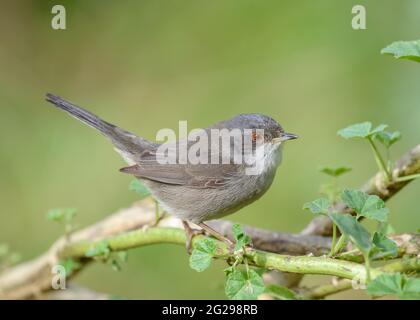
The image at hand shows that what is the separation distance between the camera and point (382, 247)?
74.6 inches

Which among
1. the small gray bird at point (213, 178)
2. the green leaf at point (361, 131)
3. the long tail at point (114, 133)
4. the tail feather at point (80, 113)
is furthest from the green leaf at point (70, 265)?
the green leaf at point (361, 131)

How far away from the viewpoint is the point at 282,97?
273 inches

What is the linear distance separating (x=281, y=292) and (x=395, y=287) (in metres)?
0.93

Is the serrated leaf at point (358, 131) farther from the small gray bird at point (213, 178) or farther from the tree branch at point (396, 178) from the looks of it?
the small gray bird at point (213, 178)

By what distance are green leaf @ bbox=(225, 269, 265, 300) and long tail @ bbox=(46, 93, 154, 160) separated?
6.88ft

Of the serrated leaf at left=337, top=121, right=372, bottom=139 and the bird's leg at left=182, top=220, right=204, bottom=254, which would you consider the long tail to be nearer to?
the bird's leg at left=182, top=220, right=204, bottom=254

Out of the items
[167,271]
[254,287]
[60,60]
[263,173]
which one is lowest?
[167,271]

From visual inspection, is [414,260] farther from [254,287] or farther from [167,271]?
[167,271]

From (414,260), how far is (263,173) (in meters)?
1.64

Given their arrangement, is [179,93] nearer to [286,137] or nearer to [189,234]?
[286,137]

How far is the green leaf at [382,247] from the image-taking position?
1879 millimetres

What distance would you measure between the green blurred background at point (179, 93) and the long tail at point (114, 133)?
5.74ft

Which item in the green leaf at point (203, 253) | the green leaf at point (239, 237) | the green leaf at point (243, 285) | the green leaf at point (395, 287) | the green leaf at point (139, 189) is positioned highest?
the green leaf at point (139, 189)
